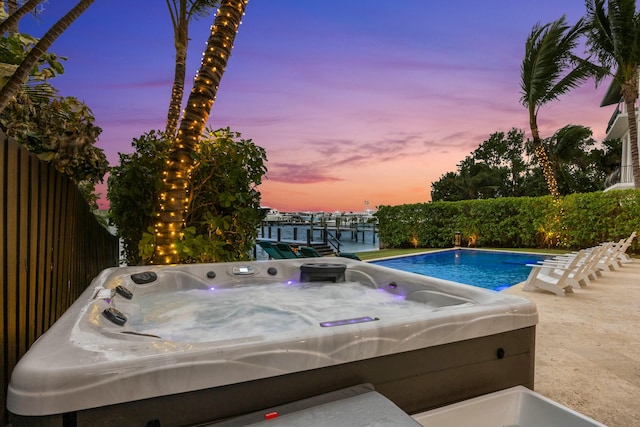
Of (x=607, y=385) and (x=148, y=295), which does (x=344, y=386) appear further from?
(x=148, y=295)

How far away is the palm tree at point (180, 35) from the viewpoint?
6.22 m

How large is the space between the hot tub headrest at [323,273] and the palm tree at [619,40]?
9315 millimetres

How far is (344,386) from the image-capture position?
51.1 inches

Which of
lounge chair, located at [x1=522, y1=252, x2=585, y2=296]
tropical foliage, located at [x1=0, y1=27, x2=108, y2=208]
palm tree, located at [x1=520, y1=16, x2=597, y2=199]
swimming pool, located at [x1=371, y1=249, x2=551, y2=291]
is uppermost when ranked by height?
palm tree, located at [x1=520, y1=16, x2=597, y2=199]

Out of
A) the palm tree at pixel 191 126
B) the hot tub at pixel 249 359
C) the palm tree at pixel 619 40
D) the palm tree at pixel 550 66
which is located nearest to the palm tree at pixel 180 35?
the palm tree at pixel 191 126

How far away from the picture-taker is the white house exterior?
13.6 metres

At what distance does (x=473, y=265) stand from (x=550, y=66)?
481 centimetres

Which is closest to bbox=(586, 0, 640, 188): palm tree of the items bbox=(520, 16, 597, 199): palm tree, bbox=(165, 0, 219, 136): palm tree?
bbox=(520, 16, 597, 199): palm tree

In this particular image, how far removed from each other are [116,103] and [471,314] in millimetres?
7589

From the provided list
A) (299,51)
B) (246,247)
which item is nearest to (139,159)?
(246,247)

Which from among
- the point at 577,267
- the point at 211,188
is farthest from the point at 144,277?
the point at 577,267

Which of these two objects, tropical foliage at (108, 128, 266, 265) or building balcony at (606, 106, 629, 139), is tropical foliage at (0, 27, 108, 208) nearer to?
tropical foliage at (108, 128, 266, 265)

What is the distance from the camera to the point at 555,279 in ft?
15.5

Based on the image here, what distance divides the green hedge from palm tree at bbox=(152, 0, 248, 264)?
9.42 meters
